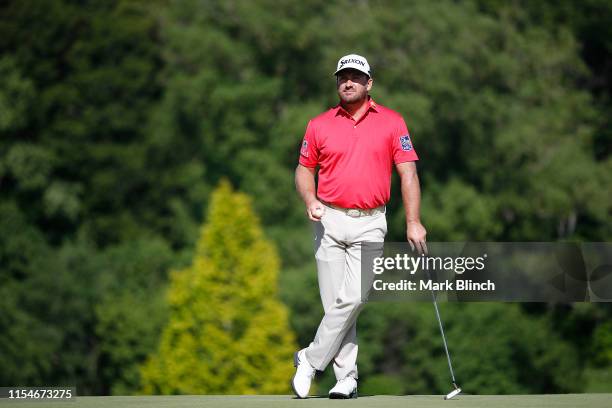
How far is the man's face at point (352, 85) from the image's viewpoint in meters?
9.41

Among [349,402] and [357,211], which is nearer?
[349,402]

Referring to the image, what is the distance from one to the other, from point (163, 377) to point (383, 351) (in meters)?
8.30

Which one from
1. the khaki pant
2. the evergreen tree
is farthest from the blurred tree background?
the khaki pant

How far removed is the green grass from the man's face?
6.31 feet

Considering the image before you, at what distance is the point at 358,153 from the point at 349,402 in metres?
1.57

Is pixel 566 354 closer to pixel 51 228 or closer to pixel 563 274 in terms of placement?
pixel 51 228

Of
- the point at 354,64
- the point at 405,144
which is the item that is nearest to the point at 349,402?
the point at 405,144

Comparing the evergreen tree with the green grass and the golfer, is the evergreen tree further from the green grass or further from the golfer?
the golfer

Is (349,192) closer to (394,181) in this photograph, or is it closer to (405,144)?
(405,144)

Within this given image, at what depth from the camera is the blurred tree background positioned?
4016 cm

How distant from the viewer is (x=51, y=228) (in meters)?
48.8

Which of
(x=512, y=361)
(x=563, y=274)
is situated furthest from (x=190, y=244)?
Result: (x=563, y=274)

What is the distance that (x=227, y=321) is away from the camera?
34.8 metres

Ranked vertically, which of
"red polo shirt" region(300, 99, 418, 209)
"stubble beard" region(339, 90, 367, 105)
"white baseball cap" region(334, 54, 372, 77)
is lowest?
"red polo shirt" region(300, 99, 418, 209)
